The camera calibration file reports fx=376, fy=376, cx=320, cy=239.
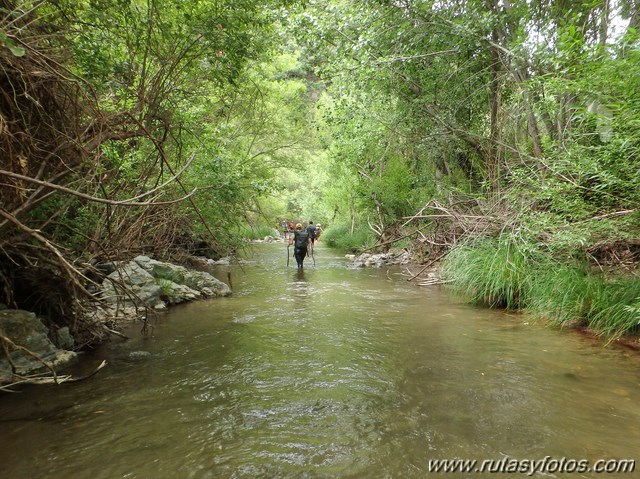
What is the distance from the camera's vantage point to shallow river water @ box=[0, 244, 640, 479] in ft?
10.1

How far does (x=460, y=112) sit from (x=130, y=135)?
11.1 metres

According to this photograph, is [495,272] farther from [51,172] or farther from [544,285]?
[51,172]

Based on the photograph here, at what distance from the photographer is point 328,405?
13.2 ft

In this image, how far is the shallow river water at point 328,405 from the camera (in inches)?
121

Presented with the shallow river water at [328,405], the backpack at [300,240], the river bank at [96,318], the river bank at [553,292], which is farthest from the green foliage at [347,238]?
the shallow river water at [328,405]

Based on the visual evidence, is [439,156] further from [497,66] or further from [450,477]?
[450,477]

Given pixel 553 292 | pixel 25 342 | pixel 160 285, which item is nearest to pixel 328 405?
pixel 25 342

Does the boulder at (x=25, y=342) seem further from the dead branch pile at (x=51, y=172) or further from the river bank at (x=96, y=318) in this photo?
the dead branch pile at (x=51, y=172)

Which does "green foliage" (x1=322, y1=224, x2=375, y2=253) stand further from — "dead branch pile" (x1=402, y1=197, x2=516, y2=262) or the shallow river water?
the shallow river water

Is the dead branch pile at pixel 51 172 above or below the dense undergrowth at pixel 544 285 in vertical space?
above

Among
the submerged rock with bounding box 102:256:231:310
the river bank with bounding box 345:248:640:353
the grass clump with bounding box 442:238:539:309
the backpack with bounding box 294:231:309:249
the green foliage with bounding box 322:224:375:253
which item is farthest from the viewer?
the green foliage with bounding box 322:224:375:253

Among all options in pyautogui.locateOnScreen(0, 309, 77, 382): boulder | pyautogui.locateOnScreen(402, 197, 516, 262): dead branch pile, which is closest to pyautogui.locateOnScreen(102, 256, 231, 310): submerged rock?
pyautogui.locateOnScreen(0, 309, 77, 382): boulder

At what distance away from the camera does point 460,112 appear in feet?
40.7

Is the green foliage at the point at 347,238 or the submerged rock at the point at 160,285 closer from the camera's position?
the submerged rock at the point at 160,285
